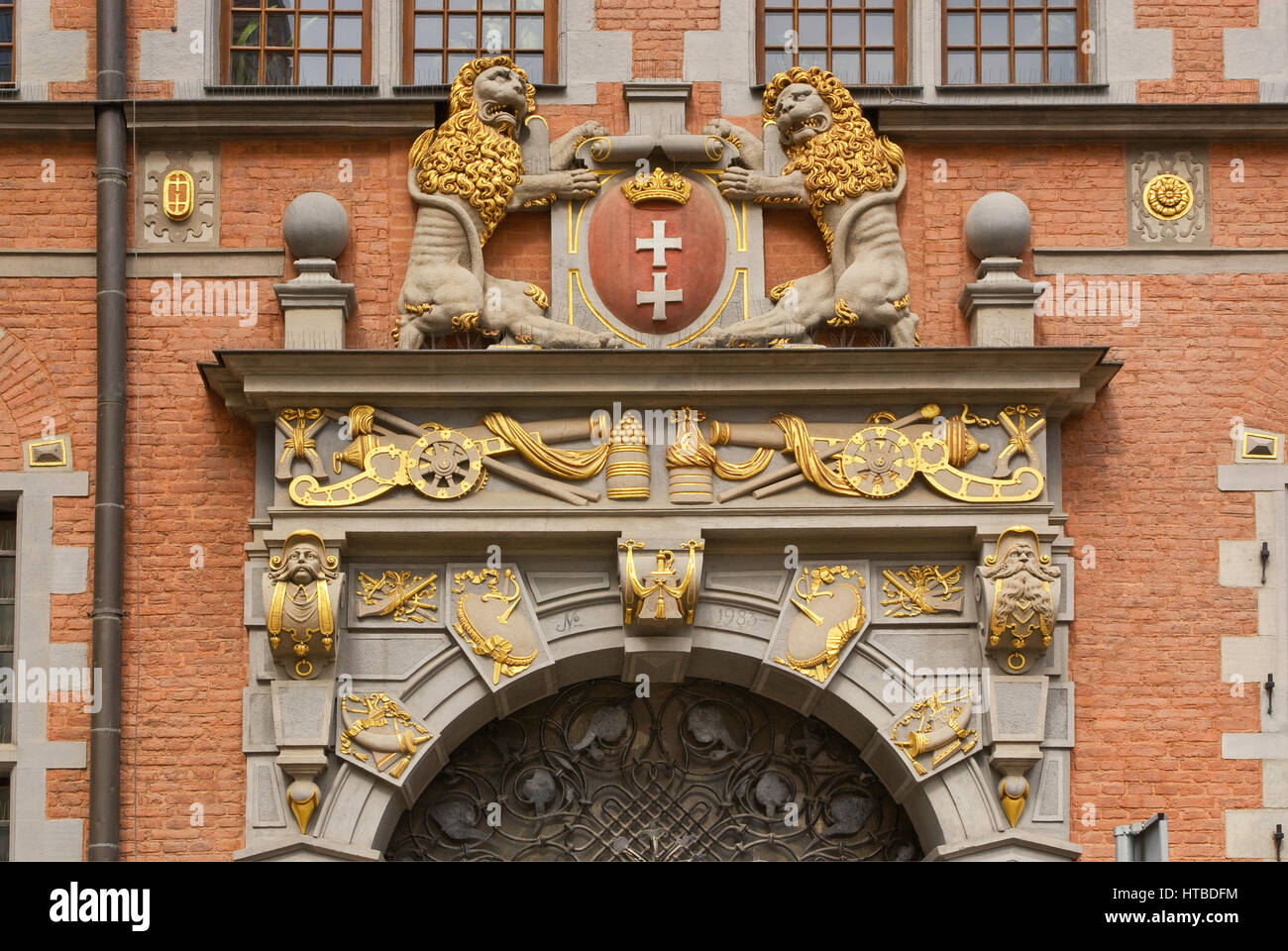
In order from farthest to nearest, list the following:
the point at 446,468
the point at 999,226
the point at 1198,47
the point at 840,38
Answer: the point at 840,38 → the point at 1198,47 → the point at 999,226 → the point at 446,468

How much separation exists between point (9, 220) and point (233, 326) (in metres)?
1.48

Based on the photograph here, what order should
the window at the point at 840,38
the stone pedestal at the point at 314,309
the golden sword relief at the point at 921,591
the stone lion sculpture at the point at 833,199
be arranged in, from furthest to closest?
the window at the point at 840,38
the stone lion sculpture at the point at 833,199
the stone pedestal at the point at 314,309
the golden sword relief at the point at 921,591

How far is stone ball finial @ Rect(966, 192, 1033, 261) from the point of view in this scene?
15539mm

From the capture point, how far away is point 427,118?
1591 cm

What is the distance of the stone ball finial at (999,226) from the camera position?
15539 mm

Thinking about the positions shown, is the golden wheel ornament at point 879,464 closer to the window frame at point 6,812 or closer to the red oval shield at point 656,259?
the red oval shield at point 656,259

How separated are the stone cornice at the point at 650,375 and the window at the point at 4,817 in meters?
2.57

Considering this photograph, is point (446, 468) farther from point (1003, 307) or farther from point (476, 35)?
point (1003, 307)

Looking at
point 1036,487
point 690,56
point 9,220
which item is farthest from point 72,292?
point 1036,487

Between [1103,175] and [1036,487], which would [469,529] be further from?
[1103,175]

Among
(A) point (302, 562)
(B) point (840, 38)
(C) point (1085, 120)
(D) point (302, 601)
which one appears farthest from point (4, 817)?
(C) point (1085, 120)

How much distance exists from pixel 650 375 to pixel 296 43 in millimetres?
3127

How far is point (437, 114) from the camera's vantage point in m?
16.0

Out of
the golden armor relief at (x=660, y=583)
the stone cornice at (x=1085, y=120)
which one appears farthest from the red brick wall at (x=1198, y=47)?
the golden armor relief at (x=660, y=583)
